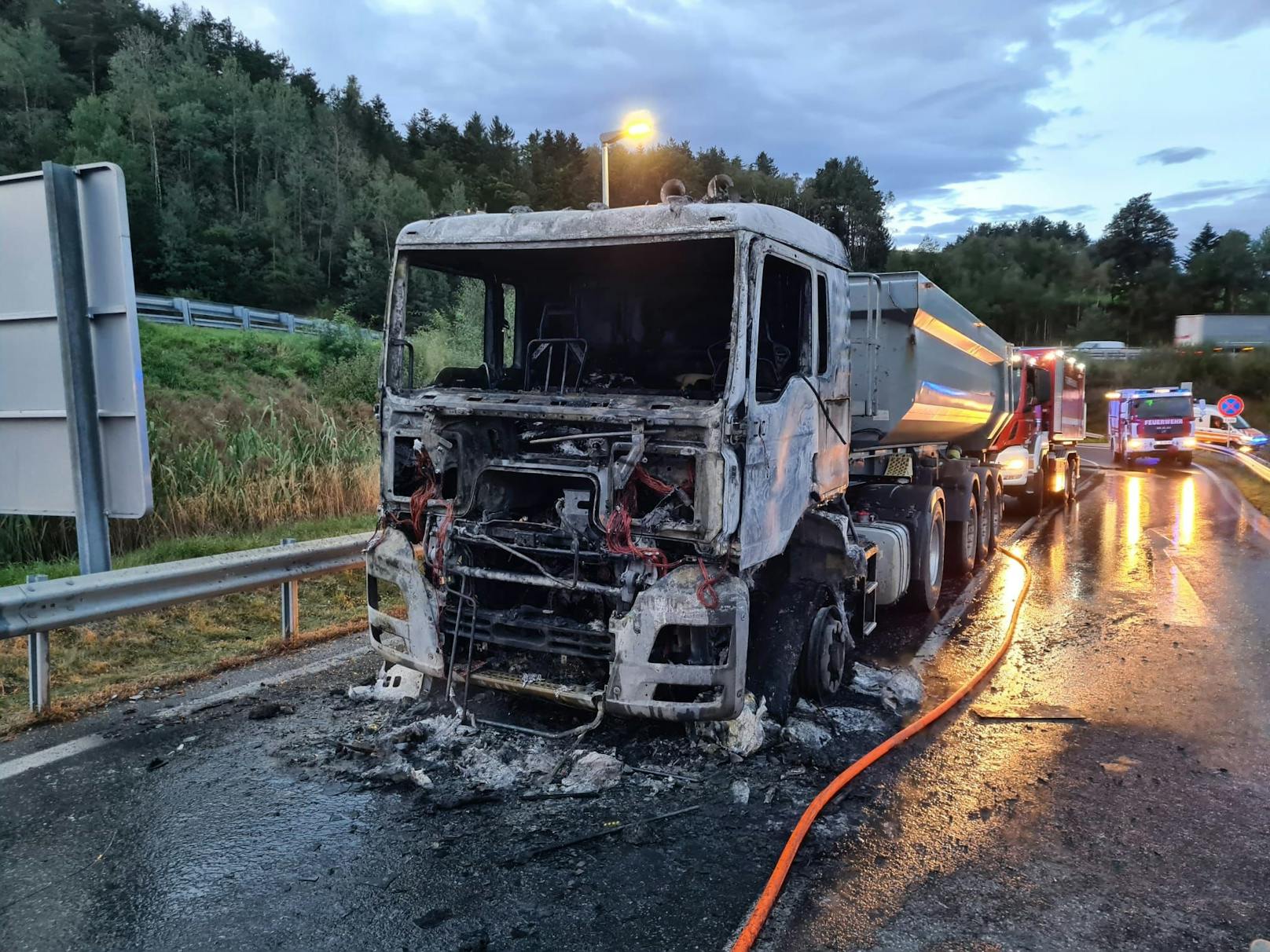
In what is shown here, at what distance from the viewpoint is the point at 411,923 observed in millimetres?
3148

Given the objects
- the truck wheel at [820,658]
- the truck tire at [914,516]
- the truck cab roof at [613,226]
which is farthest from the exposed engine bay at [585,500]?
the truck tire at [914,516]

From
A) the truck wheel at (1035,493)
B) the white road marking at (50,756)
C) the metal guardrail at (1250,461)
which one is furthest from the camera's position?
the metal guardrail at (1250,461)

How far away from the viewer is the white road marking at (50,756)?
4215 millimetres

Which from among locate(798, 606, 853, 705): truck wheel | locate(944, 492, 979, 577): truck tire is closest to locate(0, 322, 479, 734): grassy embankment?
locate(798, 606, 853, 705): truck wheel

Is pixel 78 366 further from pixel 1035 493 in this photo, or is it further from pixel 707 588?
pixel 1035 493

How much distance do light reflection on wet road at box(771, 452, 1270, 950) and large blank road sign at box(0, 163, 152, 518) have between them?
482 cm

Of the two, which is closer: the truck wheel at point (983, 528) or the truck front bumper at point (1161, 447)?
the truck wheel at point (983, 528)

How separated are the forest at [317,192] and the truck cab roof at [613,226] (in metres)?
34.6

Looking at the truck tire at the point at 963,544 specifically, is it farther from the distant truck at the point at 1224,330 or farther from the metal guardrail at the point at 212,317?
the distant truck at the point at 1224,330

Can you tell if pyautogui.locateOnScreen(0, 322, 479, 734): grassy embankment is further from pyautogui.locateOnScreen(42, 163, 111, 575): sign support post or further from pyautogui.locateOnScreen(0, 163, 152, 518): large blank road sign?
pyautogui.locateOnScreen(0, 163, 152, 518): large blank road sign

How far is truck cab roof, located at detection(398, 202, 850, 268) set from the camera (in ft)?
14.9

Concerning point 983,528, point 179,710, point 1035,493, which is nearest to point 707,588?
point 179,710

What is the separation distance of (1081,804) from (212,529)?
8740 mm

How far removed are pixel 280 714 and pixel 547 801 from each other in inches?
74.1
